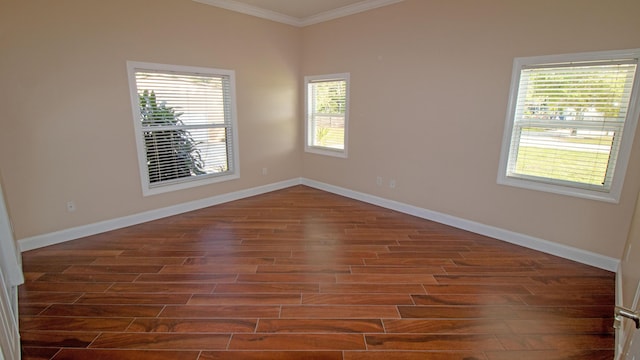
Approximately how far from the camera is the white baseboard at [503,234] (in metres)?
2.89

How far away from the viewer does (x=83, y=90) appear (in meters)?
3.24

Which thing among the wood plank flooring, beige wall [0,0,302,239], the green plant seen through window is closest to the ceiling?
beige wall [0,0,302,239]

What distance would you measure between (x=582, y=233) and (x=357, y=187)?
277cm

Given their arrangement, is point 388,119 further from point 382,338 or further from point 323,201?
point 382,338

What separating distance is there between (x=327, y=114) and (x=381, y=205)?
1.76 metres

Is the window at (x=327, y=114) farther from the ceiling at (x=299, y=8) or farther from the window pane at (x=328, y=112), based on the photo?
the ceiling at (x=299, y=8)

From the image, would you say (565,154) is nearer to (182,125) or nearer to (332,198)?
(332,198)

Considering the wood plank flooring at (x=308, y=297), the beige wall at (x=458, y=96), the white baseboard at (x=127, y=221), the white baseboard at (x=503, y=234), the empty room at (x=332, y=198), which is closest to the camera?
the wood plank flooring at (x=308, y=297)

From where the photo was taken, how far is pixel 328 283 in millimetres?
2578

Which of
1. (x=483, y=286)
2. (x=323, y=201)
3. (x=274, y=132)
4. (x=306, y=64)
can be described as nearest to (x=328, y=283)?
(x=483, y=286)

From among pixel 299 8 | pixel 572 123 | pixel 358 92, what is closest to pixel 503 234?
pixel 572 123

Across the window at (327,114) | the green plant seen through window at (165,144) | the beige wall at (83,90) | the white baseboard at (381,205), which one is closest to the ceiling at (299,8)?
the beige wall at (83,90)

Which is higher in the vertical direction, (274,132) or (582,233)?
(274,132)

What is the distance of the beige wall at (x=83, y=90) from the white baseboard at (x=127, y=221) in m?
0.07
